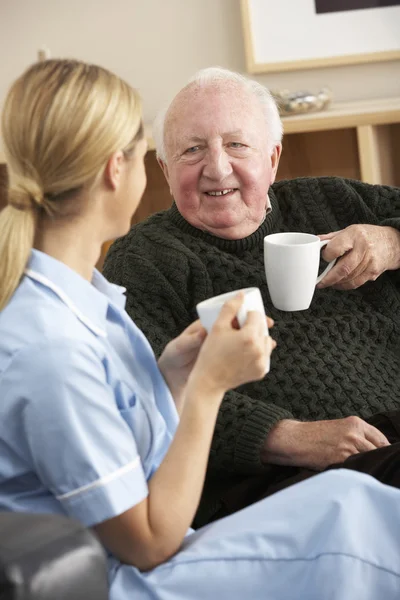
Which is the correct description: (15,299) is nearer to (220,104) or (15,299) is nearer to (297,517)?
(297,517)

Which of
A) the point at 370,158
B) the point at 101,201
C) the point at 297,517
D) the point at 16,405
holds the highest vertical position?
the point at 101,201

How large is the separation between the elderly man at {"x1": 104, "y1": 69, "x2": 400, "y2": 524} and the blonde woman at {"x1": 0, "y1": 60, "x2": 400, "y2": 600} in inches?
15.7

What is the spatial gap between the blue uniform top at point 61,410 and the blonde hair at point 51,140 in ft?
0.12

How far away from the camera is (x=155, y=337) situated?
5.21 feet

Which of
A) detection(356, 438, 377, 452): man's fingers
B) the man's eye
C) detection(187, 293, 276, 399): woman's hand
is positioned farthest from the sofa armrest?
the man's eye

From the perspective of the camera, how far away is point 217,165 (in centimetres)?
171

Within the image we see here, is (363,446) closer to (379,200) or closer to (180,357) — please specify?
(180,357)

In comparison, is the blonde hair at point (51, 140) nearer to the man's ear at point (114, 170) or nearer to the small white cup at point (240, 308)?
the man's ear at point (114, 170)

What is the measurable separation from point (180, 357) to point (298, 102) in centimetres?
165

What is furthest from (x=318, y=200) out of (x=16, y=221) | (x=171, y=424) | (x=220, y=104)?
(x=16, y=221)

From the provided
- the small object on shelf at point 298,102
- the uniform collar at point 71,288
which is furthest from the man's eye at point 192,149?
the small object on shelf at point 298,102

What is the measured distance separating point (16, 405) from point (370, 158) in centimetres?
184

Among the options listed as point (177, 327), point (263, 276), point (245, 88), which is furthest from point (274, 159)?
point (177, 327)

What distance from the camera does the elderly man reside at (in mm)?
1511
